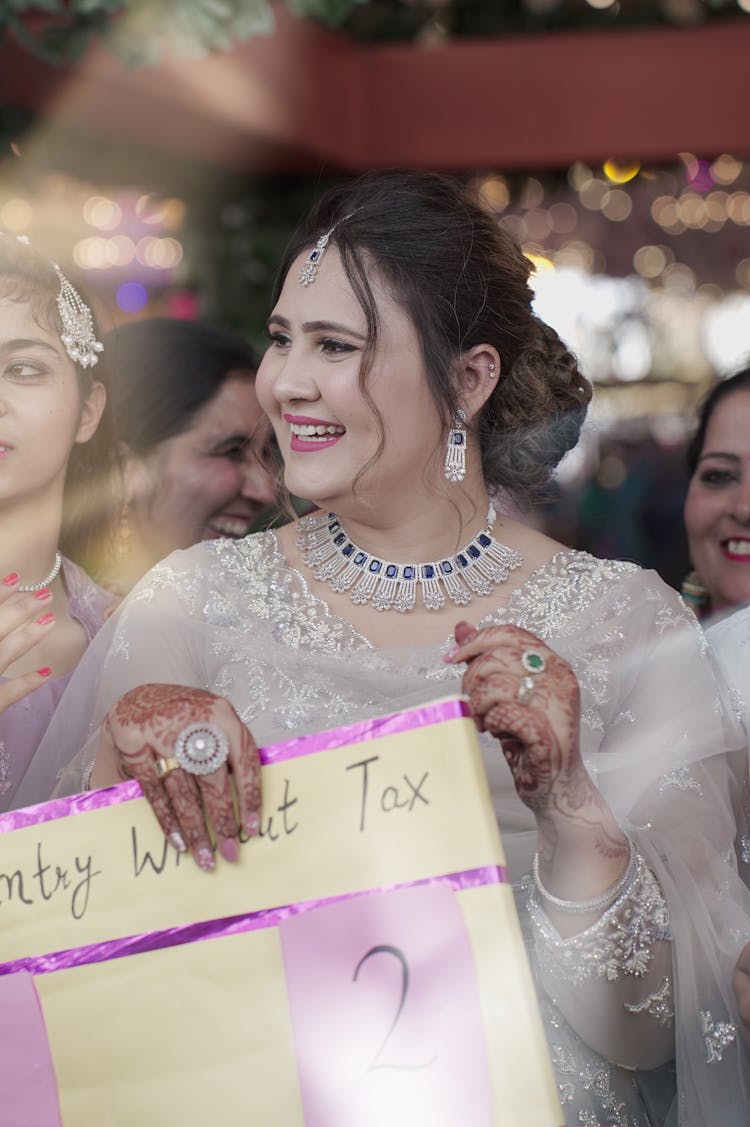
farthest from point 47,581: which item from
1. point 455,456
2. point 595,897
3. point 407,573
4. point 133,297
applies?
point 133,297

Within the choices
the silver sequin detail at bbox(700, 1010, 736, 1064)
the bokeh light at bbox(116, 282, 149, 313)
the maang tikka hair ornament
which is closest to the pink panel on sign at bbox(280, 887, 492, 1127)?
the silver sequin detail at bbox(700, 1010, 736, 1064)

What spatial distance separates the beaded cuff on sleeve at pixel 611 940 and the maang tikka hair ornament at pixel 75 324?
3.75ft

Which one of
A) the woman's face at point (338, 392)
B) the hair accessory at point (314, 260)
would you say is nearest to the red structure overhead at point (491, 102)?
the hair accessory at point (314, 260)

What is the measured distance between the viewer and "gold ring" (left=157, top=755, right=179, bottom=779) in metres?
1.48

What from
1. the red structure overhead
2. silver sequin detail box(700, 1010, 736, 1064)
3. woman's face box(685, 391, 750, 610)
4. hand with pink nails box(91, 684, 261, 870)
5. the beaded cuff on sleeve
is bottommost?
silver sequin detail box(700, 1010, 736, 1064)

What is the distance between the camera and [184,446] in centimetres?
297

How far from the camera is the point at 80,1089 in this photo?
4.75 feet

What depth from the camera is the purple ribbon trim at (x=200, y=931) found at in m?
1.40

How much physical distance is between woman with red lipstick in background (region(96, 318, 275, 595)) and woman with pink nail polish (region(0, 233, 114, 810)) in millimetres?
537

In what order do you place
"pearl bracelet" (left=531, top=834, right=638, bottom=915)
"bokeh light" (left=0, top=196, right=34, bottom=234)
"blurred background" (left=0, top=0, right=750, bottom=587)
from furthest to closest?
"blurred background" (left=0, top=0, right=750, bottom=587) → "bokeh light" (left=0, top=196, right=34, bottom=234) → "pearl bracelet" (left=531, top=834, right=638, bottom=915)

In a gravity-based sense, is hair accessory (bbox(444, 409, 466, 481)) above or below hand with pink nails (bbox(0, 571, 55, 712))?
above

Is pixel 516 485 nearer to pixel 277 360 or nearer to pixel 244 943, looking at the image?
pixel 277 360

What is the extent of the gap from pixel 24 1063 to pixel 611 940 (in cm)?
74

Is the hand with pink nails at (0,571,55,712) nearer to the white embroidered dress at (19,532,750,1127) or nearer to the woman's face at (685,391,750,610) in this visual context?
the white embroidered dress at (19,532,750,1127)
